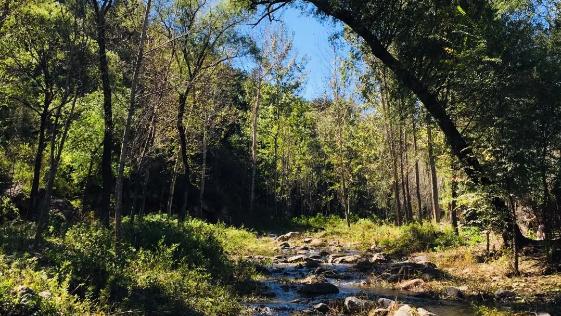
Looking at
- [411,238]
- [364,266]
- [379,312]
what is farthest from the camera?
[411,238]

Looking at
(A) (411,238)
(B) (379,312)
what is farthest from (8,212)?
(B) (379,312)

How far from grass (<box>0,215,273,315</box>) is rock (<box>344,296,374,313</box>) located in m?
2.31

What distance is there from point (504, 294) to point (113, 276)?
8287 mm

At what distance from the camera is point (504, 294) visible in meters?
10.5

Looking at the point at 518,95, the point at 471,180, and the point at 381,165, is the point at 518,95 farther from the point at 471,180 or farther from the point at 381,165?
the point at 381,165

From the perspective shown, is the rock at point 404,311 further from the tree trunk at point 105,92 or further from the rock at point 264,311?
the tree trunk at point 105,92

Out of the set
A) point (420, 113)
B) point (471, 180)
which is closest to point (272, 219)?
point (420, 113)

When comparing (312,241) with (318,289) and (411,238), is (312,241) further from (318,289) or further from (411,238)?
(318,289)

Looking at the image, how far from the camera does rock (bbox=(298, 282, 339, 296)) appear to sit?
11.9 meters

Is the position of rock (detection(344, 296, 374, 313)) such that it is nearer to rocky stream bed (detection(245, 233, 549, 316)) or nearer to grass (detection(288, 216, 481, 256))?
rocky stream bed (detection(245, 233, 549, 316))

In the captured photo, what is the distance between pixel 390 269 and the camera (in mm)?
14234

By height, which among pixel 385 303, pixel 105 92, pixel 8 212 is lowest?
pixel 385 303

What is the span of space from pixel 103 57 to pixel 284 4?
251 inches

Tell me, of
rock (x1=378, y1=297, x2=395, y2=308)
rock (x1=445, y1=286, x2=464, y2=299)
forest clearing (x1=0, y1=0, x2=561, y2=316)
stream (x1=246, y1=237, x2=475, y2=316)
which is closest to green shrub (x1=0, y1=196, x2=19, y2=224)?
forest clearing (x1=0, y1=0, x2=561, y2=316)
